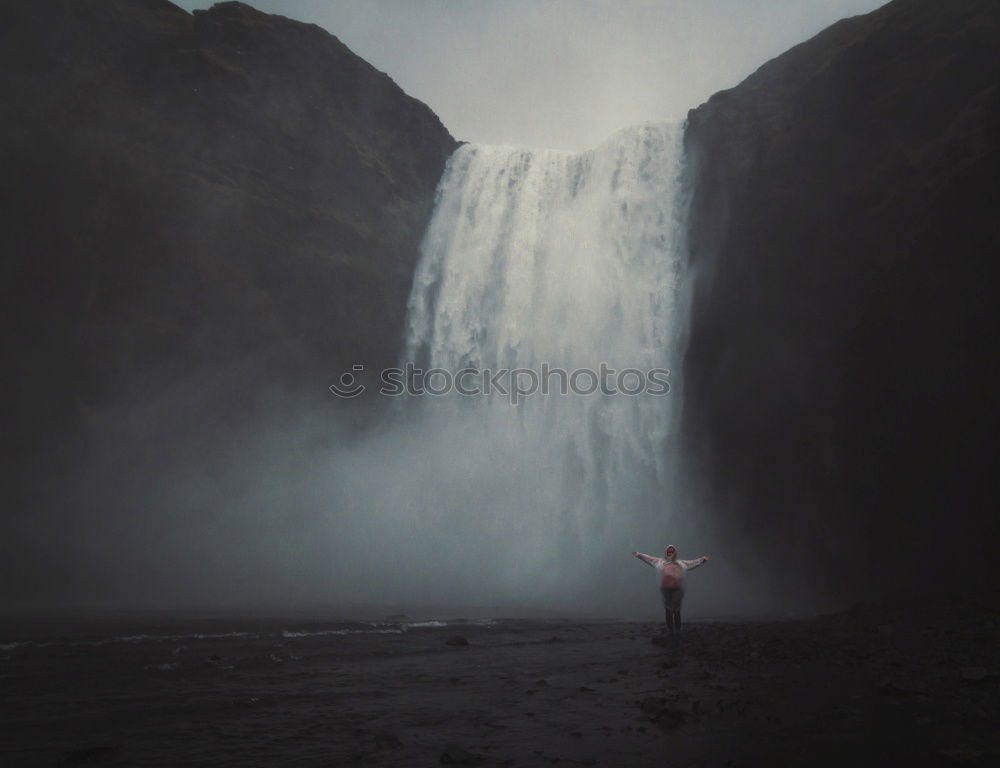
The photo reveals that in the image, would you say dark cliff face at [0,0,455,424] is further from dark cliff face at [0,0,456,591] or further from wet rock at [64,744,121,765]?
wet rock at [64,744,121,765]

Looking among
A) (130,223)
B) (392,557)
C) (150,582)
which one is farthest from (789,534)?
(130,223)

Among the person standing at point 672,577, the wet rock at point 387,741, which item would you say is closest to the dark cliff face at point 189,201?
the person standing at point 672,577

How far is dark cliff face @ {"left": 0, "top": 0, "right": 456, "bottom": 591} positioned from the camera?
75.0ft

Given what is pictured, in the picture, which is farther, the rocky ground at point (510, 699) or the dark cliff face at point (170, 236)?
the dark cliff face at point (170, 236)

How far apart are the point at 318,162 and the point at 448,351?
11.5 m

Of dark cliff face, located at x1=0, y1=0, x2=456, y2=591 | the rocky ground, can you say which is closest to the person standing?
the rocky ground

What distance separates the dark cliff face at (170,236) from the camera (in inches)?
901

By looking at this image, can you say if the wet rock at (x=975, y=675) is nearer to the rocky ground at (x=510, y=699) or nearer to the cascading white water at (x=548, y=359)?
the rocky ground at (x=510, y=699)

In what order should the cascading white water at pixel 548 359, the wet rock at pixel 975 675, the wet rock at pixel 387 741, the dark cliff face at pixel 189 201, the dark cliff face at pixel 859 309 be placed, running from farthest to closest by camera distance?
the cascading white water at pixel 548 359 < the dark cliff face at pixel 189 201 < the dark cliff face at pixel 859 309 < the wet rock at pixel 975 675 < the wet rock at pixel 387 741

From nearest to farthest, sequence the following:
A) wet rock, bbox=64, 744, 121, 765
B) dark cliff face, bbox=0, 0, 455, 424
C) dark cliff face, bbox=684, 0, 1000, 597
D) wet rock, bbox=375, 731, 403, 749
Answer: wet rock, bbox=64, 744, 121, 765, wet rock, bbox=375, 731, 403, 749, dark cliff face, bbox=684, 0, 1000, 597, dark cliff face, bbox=0, 0, 455, 424

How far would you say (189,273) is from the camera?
83.1 feet

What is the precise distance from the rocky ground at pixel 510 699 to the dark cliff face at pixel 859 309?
20.8ft

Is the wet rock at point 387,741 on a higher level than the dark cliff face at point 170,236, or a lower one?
lower

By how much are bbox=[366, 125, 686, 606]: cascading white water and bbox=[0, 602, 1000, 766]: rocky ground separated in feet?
43.2
